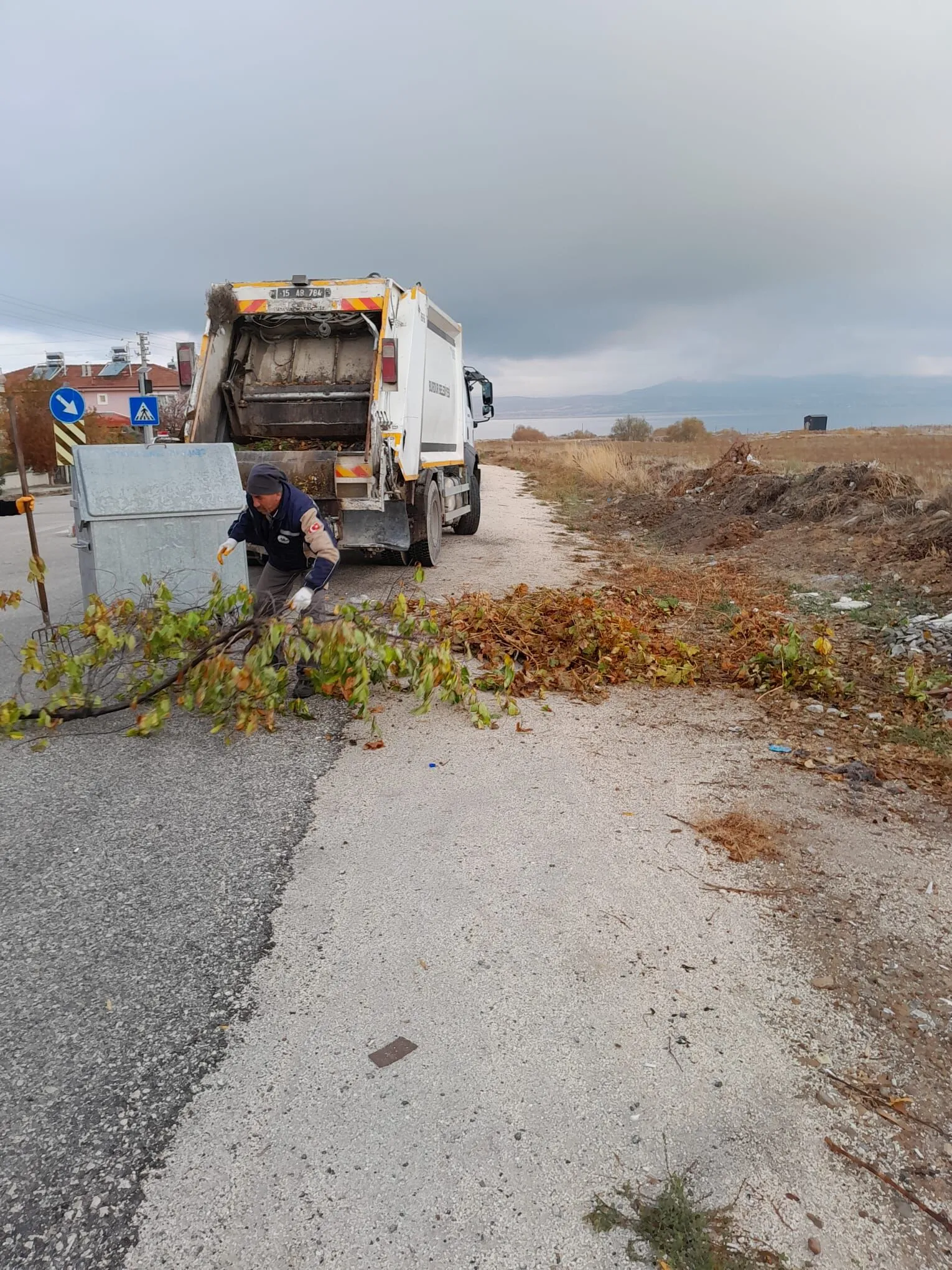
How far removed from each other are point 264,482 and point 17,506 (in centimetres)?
366

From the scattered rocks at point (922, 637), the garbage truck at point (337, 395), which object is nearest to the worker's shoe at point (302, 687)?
the garbage truck at point (337, 395)

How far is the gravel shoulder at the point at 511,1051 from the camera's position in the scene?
81.8 inches

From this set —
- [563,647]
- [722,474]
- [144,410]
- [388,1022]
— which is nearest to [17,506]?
[563,647]

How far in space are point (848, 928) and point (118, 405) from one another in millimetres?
75129

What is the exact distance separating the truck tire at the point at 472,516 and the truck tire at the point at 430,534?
2.93m

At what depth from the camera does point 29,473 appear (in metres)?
38.0

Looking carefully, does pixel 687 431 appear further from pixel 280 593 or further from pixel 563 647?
pixel 280 593

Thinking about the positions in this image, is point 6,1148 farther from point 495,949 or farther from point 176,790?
point 176,790

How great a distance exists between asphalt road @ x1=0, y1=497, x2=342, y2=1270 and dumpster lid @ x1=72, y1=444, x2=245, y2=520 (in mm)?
1885

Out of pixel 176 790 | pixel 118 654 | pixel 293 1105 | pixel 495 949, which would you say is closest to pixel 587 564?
pixel 118 654

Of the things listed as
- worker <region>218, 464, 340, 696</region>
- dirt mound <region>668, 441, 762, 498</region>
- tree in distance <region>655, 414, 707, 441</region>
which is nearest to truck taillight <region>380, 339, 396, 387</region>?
worker <region>218, 464, 340, 696</region>

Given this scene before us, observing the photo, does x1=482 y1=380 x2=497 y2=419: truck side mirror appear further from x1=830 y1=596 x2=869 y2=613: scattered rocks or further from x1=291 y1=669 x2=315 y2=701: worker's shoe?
x1=291 y1=669 x2=315 y2=701: worker's shoe

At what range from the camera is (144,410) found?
518 inches

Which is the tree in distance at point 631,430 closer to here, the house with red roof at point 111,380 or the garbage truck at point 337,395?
the house with red roof at point 111,380
